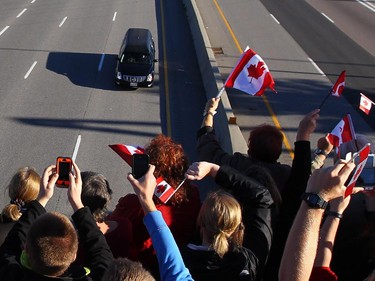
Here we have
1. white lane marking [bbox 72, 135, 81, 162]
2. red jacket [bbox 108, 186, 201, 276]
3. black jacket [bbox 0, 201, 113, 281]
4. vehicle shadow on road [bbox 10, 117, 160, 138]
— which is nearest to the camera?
black jacket [bbox 0, 201, 113, 281]

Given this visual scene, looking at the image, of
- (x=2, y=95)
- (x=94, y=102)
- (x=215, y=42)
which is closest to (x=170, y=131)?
(x=94, y=102)

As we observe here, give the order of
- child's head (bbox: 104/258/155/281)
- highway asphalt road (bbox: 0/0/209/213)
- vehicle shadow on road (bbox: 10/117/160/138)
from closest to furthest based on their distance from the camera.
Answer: child's head (bbox: 104/258/155/281)
highway asphalt road (bbox: 0/0/209/213)
vehicle shadow on road (bbox: 10/117/160/138)

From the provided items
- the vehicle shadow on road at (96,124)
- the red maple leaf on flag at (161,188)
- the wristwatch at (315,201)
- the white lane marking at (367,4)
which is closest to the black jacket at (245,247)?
the red maple leaf on flag at (161,188)

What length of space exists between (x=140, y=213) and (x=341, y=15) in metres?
28.9

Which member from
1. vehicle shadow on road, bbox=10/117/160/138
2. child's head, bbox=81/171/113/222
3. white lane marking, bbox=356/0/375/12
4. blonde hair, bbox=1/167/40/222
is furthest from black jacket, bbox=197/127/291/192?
white lane marking, bbox=356/0/375/12

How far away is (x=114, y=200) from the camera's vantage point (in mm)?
12203

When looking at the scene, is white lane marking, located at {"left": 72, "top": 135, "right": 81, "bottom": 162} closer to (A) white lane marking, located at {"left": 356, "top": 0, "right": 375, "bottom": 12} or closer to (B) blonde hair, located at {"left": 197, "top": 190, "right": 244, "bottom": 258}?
(B) blonde hair, located at {"left": 197, "top": 190, "right": 244, "bottom": 258}

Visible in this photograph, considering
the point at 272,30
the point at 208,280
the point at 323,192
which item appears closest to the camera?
the point at 323,192

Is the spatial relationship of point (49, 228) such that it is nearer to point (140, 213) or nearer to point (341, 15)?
point (140, 213)

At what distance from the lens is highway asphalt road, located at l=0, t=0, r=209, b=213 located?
577 inches

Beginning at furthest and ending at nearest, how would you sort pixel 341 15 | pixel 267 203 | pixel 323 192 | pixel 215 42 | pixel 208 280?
pixel 341 15 → pixel 215 42 → pixel 267 203 → pixel 208 280 → pixel 323 192

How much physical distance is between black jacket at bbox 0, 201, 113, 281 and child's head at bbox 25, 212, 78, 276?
89 mm

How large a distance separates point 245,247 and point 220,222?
54cm

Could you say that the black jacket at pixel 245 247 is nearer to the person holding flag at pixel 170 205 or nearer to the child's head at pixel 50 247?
the person holding flag at pixel 170 205
